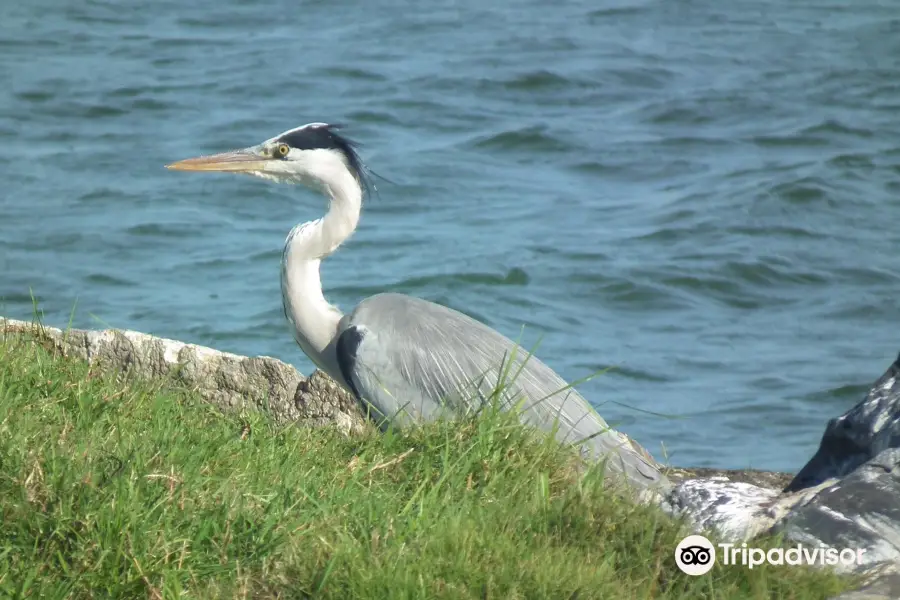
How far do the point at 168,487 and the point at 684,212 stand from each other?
31.8ft

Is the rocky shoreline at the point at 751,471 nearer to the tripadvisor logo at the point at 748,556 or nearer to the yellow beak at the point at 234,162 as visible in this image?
the tripadvisor logo at the point at 748,556

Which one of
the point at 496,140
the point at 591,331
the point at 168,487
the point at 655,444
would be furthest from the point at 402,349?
the point at 496,140

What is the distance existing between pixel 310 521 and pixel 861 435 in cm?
176

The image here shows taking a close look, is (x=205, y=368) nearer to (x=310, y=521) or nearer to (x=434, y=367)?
(x=434, y=367)

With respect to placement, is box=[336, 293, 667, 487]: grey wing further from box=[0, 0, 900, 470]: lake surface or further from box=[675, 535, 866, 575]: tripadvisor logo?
box=[0, 0, 900, 470]: lake surface

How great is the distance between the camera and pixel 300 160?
21.9 feet

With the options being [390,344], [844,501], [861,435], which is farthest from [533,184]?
[844,501]

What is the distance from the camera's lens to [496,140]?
47.1 feet

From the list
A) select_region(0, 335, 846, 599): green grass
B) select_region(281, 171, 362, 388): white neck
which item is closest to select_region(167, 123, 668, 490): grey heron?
select_region(281, 171, 362, 388): white neck

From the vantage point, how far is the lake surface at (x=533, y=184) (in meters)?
10.6

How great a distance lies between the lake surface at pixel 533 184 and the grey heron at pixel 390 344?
287 centimetres

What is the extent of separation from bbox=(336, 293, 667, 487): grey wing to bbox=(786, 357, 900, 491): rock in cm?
86

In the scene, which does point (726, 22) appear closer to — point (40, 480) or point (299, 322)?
point (299, 322)

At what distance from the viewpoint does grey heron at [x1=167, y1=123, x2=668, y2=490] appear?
524 centimetres
